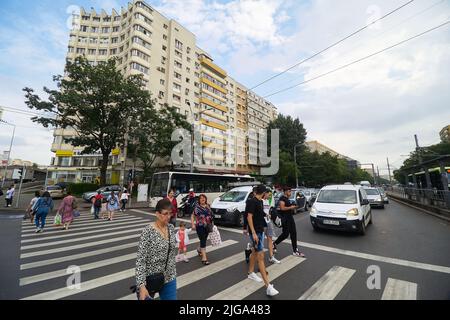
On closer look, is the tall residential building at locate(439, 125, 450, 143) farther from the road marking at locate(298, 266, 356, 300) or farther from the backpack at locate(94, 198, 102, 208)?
the backpack at locate(94, 198, 102, 208)

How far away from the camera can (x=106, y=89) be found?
76.5ft

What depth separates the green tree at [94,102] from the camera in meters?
22.3

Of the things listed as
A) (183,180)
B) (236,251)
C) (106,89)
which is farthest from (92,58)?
(236,251)

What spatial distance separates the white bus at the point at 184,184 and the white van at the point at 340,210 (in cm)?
938

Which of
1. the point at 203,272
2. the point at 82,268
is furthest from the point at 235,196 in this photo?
the point at 82,268

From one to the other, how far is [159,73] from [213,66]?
1660 cm

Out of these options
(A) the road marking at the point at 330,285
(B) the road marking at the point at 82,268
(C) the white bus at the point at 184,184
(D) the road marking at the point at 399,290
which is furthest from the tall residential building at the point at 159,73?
(D) the road marking at the point at 399,290

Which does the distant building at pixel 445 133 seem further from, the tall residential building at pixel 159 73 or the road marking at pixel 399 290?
the road marking at pixel 399 290

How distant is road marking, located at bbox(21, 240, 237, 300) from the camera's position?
11.4ft

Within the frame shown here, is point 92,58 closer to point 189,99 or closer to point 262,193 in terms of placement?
point 189,99

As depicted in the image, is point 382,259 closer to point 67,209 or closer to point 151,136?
point 67,209

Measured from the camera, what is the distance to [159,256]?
221 centimetres
